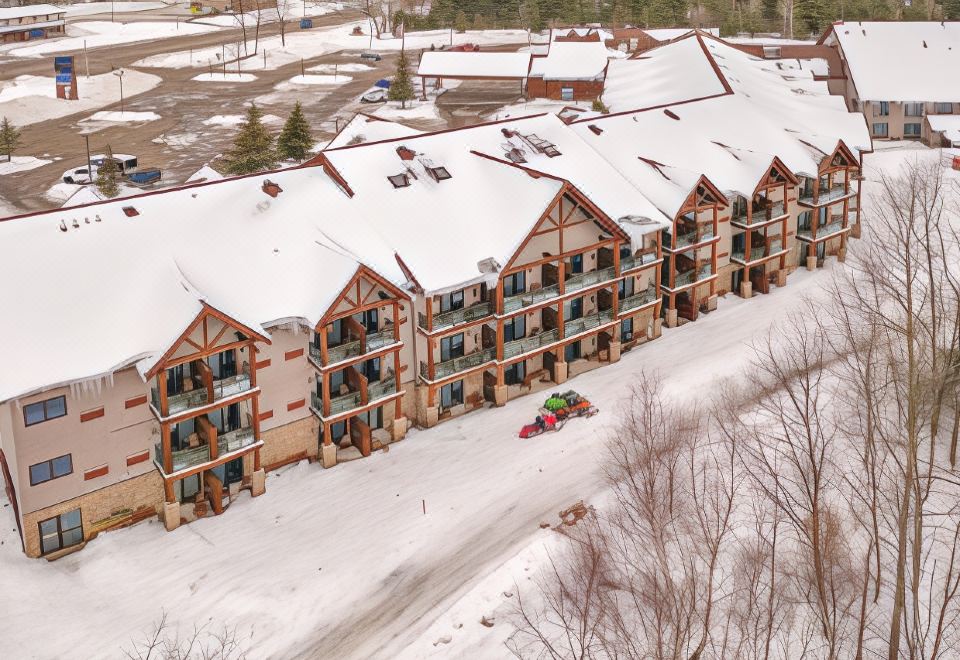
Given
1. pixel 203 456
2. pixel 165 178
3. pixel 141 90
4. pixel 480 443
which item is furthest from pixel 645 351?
pixel 141 90

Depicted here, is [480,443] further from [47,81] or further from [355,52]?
[355,52]

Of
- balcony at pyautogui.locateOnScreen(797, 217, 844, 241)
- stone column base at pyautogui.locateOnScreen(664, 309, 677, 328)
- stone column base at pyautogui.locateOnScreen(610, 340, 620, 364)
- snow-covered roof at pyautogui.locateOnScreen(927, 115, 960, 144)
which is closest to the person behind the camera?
stone column base at pyautogui.locateOnScreen(610, 340, 620, 364)

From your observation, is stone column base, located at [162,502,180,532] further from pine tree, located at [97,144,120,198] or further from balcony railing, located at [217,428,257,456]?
pine tree, located at [97,144,120,198]

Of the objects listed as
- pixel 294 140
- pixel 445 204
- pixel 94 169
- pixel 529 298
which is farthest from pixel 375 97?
pixel 529 298

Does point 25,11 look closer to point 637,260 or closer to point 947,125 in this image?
point 947,125

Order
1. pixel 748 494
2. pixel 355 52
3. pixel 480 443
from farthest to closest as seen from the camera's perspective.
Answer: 1. pixel 355 52
2. pixel 480 443
3. pixel 748 494

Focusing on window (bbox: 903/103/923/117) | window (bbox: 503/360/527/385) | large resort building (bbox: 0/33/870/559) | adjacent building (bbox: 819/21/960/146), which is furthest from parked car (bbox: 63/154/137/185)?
window (bbox: 903/103/923/117)

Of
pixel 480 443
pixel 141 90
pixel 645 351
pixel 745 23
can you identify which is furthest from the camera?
pixel 745 23
